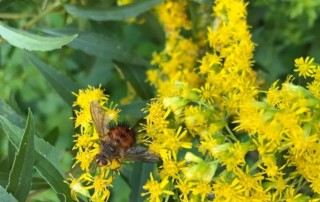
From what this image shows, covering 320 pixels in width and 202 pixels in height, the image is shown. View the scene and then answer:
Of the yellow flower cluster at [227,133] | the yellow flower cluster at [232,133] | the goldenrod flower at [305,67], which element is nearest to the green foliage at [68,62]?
the yellow flower cluster at [227,133]

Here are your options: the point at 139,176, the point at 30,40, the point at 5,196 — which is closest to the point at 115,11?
the point at 30,40

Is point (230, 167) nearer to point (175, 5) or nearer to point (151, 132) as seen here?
point (151, 132)

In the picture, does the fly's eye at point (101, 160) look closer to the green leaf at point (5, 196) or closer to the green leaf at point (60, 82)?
the green leaf at point (5, 196)

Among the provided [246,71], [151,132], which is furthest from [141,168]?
[246,71]

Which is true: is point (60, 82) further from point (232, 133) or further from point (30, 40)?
point (232, 133)

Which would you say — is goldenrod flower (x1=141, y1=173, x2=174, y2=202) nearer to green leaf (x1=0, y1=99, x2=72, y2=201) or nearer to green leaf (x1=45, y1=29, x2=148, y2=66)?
green leaf (x1=0, y1=99, x2=72, y2=201)

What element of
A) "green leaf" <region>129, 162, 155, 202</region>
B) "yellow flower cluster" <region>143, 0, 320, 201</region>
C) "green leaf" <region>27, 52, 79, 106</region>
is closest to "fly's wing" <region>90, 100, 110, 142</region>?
"yellow flower cluster" <region>143, 0, 320, 201</region>

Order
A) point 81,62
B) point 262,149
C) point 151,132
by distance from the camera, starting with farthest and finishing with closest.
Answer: point 81,62 < point 151,132 < point 262,149
